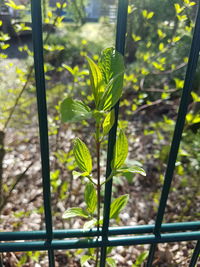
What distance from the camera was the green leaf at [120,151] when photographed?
70 cm

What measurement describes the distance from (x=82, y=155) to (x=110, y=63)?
26 cm

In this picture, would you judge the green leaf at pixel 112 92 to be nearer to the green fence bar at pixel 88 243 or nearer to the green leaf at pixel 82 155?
the green leaf at pixel 82 155

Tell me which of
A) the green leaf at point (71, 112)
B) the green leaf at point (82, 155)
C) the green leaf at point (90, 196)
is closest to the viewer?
the green leaf at point (71, 112)

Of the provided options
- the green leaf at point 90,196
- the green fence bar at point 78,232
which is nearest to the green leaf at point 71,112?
the green leaf at point 90,196

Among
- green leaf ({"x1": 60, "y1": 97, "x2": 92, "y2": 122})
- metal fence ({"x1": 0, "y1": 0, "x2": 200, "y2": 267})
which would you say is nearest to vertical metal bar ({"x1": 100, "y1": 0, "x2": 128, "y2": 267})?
metal fence ({"x1": 0, "y1": 0, "x2": 200, "y2": 267})

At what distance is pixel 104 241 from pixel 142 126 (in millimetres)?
2729

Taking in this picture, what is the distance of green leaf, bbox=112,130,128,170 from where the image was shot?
2.30ft

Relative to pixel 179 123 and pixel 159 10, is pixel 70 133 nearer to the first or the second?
pixel 159 10

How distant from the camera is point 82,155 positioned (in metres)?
0.71

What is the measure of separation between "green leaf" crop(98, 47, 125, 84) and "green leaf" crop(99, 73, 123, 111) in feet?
0.09

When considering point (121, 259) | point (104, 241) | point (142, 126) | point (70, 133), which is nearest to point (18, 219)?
point (121, 259)

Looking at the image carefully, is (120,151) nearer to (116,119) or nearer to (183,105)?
(116,119)

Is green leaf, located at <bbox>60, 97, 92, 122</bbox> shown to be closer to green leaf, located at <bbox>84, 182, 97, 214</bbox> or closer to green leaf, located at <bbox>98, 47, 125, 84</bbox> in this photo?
green leaf, located at <bbox>98, 47, 125, 84</bbox>

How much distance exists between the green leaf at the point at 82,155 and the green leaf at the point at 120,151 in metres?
0.08
